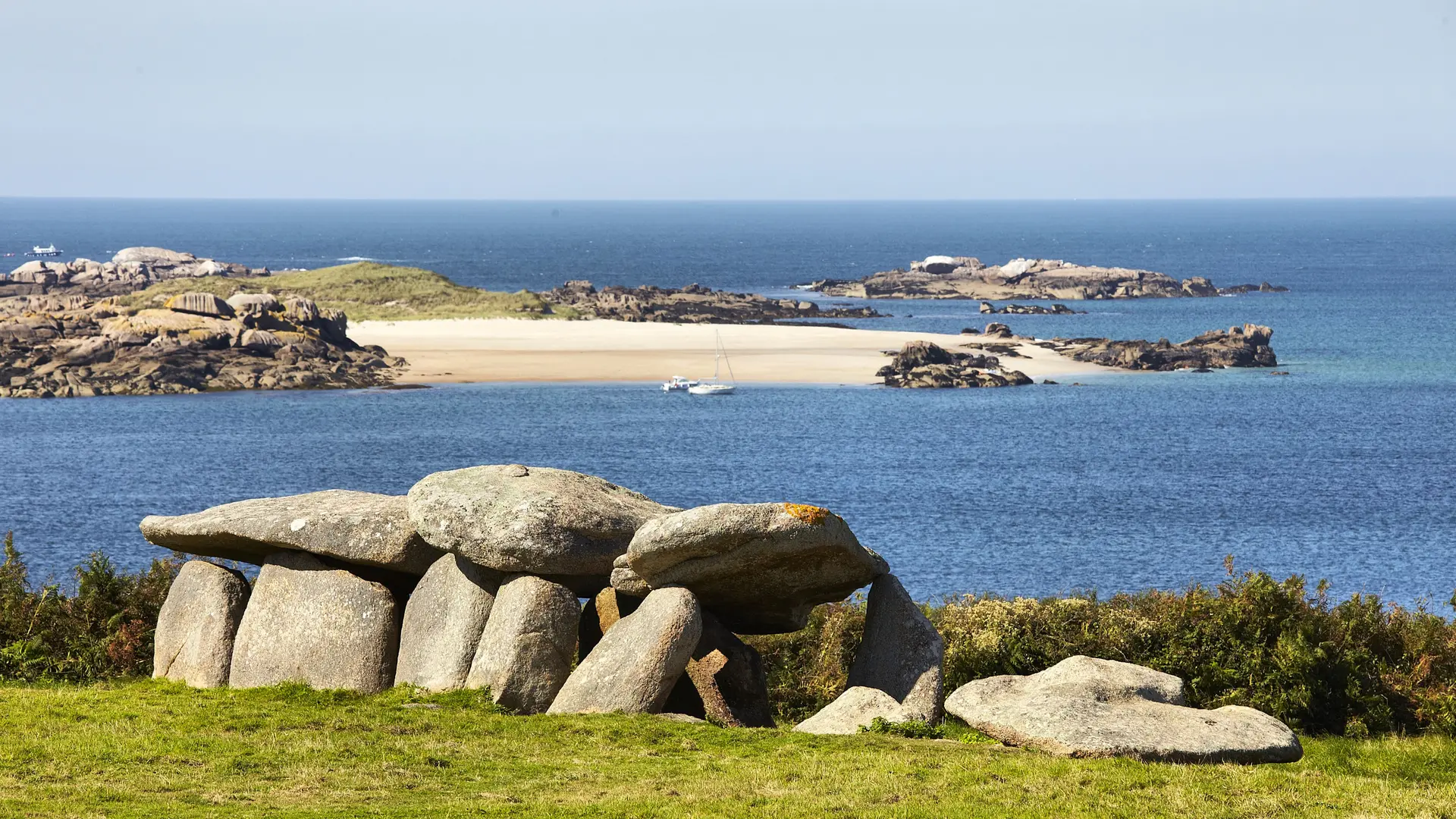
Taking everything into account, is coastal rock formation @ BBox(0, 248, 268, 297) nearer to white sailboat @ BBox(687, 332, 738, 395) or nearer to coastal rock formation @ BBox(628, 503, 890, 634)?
white sailboat @ BBox(687, 332, 738, 395)

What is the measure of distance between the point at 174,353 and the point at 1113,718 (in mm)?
102211

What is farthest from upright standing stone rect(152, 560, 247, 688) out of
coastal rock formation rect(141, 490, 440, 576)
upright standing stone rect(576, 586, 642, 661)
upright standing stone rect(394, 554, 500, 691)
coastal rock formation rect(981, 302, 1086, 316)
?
coastal rock formation rect(981, 302, 1086, 316)

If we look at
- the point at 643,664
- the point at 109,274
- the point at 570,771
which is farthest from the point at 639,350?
the point at 570,771

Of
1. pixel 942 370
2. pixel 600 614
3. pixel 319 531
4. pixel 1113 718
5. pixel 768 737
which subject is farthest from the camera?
pixel 942 370

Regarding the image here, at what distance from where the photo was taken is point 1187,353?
4788 inches

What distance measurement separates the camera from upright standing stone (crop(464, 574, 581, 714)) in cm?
2003

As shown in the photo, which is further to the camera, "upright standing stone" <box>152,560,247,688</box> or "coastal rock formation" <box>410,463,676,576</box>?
"upright standing stone" <box>152,560,247,688</box>

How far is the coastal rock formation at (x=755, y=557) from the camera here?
19.2 meters

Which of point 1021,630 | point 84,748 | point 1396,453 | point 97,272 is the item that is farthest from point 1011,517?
point 97,272

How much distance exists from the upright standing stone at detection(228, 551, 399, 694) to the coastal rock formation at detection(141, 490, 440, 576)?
43 centimetres

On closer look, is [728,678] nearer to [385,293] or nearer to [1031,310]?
[385,293]

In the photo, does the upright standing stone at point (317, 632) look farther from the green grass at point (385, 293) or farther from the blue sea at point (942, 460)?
the green grass at point (385, 293)

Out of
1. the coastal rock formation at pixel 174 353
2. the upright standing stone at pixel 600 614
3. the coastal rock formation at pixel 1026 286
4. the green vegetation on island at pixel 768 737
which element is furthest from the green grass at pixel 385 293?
the upright standing stone at pixel 600 614

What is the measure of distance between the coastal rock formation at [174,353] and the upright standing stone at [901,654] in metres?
92.7
